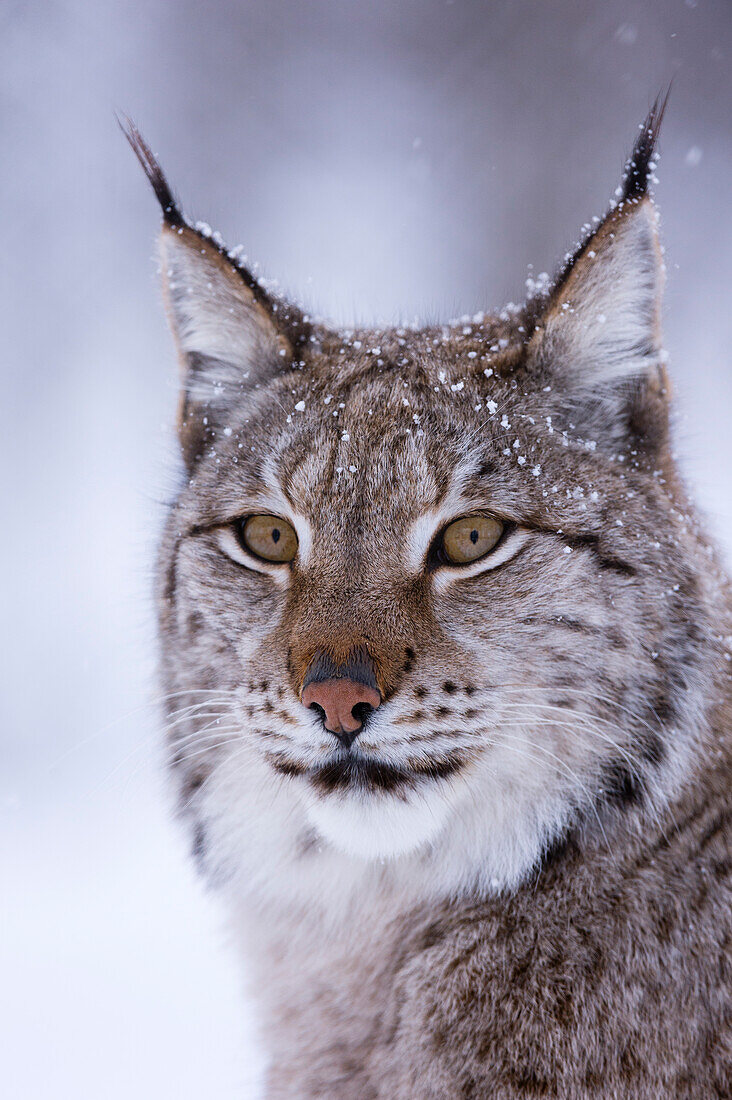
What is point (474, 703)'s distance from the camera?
69.7 inches

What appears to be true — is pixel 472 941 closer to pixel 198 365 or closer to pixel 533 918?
pixel 533 918

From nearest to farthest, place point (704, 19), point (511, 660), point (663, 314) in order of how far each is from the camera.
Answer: point (511, 660), point (663, 314), point (704, 19)

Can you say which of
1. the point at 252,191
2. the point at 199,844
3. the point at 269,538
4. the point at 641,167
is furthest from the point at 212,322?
the point at 252,191

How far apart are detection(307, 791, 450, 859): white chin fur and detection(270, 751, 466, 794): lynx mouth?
21 millimetres

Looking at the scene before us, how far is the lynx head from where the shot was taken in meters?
1.79

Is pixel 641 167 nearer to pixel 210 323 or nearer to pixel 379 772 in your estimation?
pixel 210 323

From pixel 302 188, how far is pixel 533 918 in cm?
415

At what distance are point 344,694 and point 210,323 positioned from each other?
106 cm

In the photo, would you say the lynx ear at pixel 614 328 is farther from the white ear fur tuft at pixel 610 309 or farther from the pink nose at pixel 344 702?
the pink nose at pixel 344 702

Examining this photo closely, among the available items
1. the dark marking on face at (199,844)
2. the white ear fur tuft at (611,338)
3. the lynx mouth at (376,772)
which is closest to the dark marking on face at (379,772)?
the lynx mouth at (376,772)

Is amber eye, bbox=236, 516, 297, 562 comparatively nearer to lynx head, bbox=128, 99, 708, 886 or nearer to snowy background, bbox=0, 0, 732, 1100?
lynx head, bbox=128, 99, 708, 886

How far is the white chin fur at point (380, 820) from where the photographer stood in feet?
5.86

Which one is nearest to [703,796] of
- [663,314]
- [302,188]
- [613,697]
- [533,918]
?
[613,697]

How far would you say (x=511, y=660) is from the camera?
1.83 m
